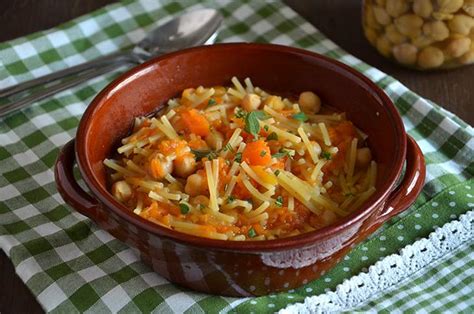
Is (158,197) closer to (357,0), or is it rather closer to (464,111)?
(464,111)

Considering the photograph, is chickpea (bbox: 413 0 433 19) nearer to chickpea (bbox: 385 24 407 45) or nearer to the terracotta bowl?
chickpea (bbox: 385 24 407 45)

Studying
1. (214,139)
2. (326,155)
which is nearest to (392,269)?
(326,155)

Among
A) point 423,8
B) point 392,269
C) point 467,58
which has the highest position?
Result: point 423,8

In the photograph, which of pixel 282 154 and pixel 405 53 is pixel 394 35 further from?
pixel 282 154

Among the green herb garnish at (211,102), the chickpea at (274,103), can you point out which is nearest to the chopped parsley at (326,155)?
the chickpea at (274,103)

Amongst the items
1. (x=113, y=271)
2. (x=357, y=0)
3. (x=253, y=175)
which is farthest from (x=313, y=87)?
(x=357, y=0)

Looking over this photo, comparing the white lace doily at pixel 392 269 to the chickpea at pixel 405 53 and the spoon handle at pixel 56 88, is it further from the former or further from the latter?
the spoon handle at pixel 56 88

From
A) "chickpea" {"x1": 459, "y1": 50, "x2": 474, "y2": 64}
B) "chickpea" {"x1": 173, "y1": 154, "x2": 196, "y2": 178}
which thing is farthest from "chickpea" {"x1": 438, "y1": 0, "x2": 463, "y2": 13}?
"chickpea" {"x1": 173, "y1": 154, "x2": 196, "y2": 178}
